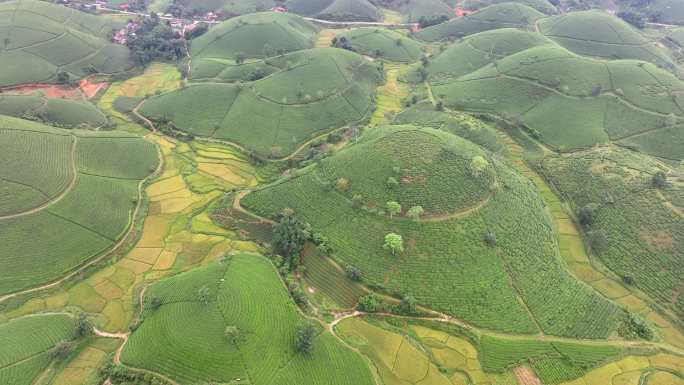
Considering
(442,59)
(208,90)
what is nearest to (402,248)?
(208,90)

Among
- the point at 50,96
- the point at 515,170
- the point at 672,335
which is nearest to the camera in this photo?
the point at 672,335

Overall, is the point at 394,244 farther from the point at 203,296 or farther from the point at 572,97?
the point at 572,97

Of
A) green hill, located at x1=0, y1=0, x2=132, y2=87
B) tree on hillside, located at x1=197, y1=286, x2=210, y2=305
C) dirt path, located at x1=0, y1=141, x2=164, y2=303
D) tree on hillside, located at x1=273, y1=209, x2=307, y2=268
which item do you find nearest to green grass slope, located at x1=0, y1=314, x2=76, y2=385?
dirt path, located at x1=0, y1=141, x2=164, y2=303

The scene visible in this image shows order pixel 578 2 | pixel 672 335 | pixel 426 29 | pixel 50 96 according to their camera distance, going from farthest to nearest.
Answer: pixel 578 2, pixel 426 29, pixel 50 96, pixel 672 335

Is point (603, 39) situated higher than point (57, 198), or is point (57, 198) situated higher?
point (57, 198)

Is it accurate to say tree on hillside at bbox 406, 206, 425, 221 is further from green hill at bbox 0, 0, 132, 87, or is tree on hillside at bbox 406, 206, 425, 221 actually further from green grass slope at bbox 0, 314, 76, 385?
green hill at bbox 0, 0, 132, 87

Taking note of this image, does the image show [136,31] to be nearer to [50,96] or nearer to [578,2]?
[50,96]

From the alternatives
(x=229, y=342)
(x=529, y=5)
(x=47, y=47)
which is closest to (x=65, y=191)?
(x=229, y=342)
